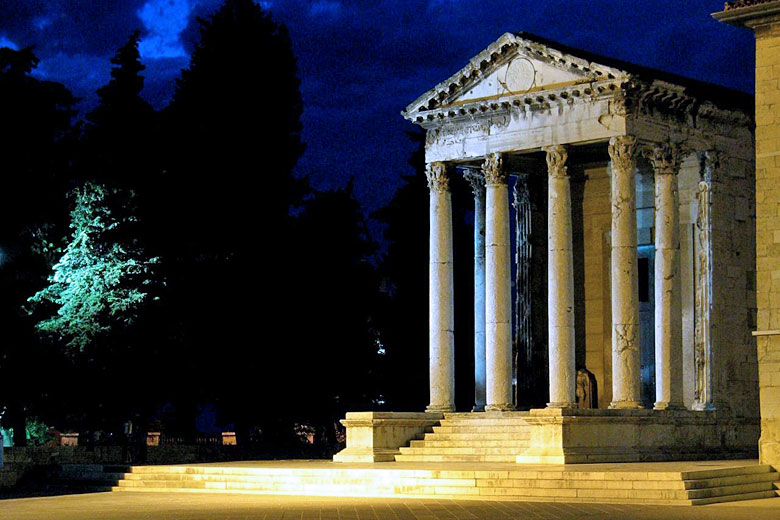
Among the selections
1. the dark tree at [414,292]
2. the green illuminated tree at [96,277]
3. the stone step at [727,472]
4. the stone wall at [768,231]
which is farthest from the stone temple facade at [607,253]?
the dark tree at [414,292]

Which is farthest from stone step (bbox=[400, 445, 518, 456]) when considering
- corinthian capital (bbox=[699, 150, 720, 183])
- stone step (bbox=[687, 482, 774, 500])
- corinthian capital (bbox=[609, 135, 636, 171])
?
corinthian capital (bbox=[699, 150, 720, 183])

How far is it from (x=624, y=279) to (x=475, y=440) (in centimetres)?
579

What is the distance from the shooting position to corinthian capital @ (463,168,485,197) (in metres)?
42.0

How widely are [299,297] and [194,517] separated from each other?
87.4ft

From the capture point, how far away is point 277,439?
49750 millimetres

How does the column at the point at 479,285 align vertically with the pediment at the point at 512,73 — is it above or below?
below

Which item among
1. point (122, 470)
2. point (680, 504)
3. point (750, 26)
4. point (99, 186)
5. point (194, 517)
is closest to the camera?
point (194, 517)

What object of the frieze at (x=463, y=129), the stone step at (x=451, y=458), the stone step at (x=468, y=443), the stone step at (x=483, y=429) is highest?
the frieze at (x=463, y=129)

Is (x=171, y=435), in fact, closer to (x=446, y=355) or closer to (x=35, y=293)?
(x=35, y=293)

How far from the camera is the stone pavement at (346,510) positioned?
2373 cm

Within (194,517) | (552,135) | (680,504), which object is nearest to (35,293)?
(552,135)

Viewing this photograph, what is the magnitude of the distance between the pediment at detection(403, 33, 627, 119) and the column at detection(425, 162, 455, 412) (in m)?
2.03

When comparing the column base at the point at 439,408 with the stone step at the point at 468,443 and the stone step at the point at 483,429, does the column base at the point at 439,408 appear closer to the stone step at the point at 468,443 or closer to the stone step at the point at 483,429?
the stone step at the point at 483,429

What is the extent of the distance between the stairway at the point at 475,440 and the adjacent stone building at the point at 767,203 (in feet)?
24.1
